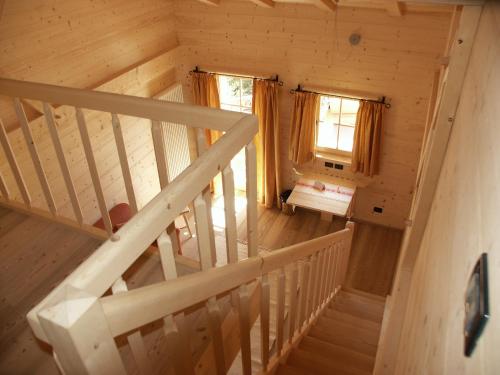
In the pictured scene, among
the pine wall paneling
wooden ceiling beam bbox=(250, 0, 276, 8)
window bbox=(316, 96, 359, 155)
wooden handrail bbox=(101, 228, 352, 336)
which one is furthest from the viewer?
window bbox=(316, 96, 359, 155)

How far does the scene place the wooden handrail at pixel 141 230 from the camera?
28.6 inches

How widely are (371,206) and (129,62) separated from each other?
4188 mm

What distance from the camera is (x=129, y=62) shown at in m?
5.66

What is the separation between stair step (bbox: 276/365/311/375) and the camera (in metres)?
2.42

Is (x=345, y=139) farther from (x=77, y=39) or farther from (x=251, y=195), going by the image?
(x=251, y=195)

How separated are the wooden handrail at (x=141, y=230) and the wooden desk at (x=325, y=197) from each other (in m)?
5.06

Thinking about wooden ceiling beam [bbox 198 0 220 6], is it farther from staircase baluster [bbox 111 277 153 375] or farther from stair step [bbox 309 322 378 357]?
staircase baluster [bbox 111 277 153 375]

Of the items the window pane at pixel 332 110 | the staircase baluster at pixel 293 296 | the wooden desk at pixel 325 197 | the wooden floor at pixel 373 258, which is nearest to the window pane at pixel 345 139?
the window pane at pixel 332 110

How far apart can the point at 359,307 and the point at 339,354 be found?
1301 millimetres

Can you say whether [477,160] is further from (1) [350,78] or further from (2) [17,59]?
(1) [350,78]

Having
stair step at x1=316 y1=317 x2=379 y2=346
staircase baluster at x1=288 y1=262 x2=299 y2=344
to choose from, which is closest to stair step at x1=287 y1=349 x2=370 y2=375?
staircase baluster at x1=288 y1=262 x2=299 y2=344

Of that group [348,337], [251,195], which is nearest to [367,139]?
[348,337]

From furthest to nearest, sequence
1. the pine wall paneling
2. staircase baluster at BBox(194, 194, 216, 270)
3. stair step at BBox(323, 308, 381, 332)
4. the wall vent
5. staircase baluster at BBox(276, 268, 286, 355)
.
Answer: the wall vent, the pine wall paneling, stair step at BBox(323, 308, 381, 332), staircase baluster at BBox(276, 268, 286, 355), staircase baluster at BBox(194, 194, 216, 270)

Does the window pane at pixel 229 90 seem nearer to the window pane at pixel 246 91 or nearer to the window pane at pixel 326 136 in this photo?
the window pane at pixel 246 91
